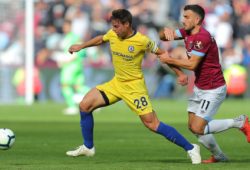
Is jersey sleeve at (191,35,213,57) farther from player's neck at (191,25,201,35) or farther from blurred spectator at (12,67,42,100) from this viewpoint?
blurred spectator at (12,67,42,100)

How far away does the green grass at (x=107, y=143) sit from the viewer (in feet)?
37.5

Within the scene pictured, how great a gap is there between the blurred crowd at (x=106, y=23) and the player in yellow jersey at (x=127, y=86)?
1709 cm

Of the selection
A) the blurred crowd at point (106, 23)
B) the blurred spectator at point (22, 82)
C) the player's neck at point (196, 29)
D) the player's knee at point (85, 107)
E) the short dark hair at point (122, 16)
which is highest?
the short dark hair at point (122, 16)

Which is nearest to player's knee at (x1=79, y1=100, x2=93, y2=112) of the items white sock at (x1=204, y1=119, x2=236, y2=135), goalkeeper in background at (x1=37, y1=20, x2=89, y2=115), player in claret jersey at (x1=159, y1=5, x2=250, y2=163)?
player in claret jersey at (x1=159, y1=5, x2=250, y2=163)

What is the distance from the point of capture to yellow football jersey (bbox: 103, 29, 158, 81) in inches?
468

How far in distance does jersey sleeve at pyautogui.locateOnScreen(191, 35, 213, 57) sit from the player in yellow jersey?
50 cm

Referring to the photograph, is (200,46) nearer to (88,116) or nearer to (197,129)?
(197,129)

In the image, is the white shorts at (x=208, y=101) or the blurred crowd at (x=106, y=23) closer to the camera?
the white shorts at (x=208, y=101)

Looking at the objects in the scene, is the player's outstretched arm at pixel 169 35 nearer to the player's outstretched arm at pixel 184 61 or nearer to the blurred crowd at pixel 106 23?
the player's outstretched arm at pixel 184 61

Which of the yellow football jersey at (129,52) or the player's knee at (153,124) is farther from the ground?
the yellow football jersey at (129,52)

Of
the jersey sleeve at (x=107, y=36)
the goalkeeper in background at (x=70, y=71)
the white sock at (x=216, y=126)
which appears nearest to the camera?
the white sock at (x=216, y=126)

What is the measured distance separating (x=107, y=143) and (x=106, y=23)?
632 inches

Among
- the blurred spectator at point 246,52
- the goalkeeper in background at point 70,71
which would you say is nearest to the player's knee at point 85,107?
the goalkeeper in background at point 70,71

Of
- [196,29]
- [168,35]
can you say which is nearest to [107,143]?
[168,35]
